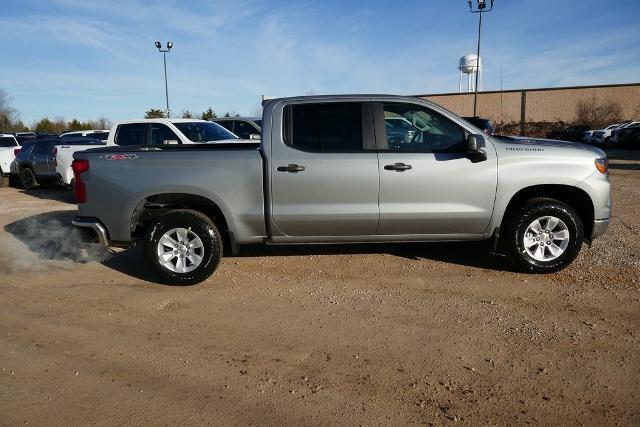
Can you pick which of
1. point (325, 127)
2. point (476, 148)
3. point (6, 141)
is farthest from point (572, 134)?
point (325, 127)

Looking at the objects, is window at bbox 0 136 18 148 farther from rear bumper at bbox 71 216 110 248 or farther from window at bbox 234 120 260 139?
rear bumper at bbox 71 216 110 248

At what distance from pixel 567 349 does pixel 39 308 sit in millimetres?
4552

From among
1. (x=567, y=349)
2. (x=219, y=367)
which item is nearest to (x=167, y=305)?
(x=219, y=367)

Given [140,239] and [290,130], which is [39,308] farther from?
[290,130]

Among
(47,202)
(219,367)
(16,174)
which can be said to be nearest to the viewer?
(219,367)

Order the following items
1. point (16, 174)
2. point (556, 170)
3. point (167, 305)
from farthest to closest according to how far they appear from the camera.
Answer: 1. point (16, 174)
2. point (556, 170)
3. point (167, 305)

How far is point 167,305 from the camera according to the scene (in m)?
4.54

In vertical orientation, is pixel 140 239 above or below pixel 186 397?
above

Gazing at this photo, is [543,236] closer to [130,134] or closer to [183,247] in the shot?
[183,247]

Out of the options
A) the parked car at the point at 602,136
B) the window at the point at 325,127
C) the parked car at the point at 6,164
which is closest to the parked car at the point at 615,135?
the parked car at the point at 602,136

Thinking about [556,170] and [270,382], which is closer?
[270,382]

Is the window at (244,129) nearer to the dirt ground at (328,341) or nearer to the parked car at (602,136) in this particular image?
the dirt ground at (328,341)

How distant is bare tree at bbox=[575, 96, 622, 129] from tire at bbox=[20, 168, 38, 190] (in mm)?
44204

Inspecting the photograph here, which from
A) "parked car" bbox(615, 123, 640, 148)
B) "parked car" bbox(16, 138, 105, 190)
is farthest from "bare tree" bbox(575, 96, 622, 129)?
"parked car" bbox(16, 138, 105, 190)
